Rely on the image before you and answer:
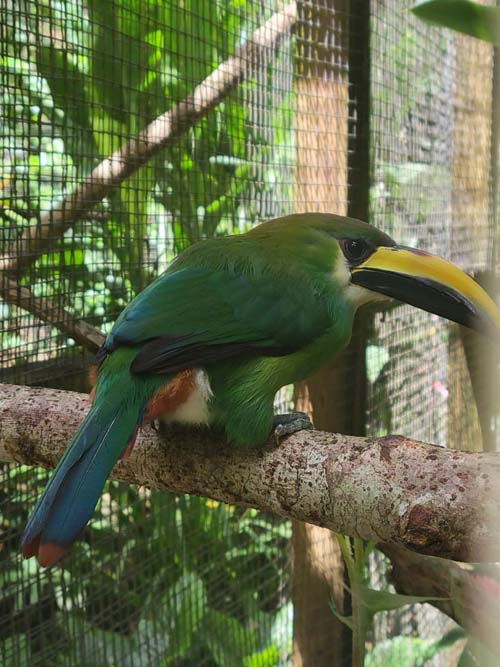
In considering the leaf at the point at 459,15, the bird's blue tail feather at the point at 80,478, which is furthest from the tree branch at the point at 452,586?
the leaf at the point at 459,15

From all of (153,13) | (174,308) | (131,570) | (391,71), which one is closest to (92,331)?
(174,308)

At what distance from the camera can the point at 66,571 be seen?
1337 mm

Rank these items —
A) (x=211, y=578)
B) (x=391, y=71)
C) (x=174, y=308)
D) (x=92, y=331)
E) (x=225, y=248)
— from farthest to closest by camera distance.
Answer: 1. (x=391, y=71)
2. (x=211, y=578)
3. (x=92, y=331)
4. (x=225, y=248)
5. (x=174, y=308)

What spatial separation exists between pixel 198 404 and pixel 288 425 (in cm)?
12

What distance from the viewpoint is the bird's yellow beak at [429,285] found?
91 cm

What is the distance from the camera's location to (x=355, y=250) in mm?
1041

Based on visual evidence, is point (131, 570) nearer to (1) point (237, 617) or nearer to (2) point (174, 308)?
(1) point (237, 617)

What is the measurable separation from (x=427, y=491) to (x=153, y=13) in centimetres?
111

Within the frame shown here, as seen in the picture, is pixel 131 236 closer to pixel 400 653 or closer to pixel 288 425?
pixel 288 425

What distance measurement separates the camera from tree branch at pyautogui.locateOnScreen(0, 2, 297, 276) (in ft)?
4.15

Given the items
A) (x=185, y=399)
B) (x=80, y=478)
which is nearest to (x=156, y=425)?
(x=185, y=399)

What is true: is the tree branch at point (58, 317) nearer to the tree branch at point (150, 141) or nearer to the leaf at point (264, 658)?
the tree branch at point (150, 141)

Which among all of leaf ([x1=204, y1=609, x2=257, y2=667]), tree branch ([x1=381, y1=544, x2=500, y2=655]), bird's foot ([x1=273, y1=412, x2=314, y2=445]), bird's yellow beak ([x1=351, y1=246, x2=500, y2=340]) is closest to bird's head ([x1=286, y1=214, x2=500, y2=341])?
bird's yellow beak ([x1=351, y1=246, x2=500, y2=340])

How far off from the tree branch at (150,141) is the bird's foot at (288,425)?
21.6 inches
